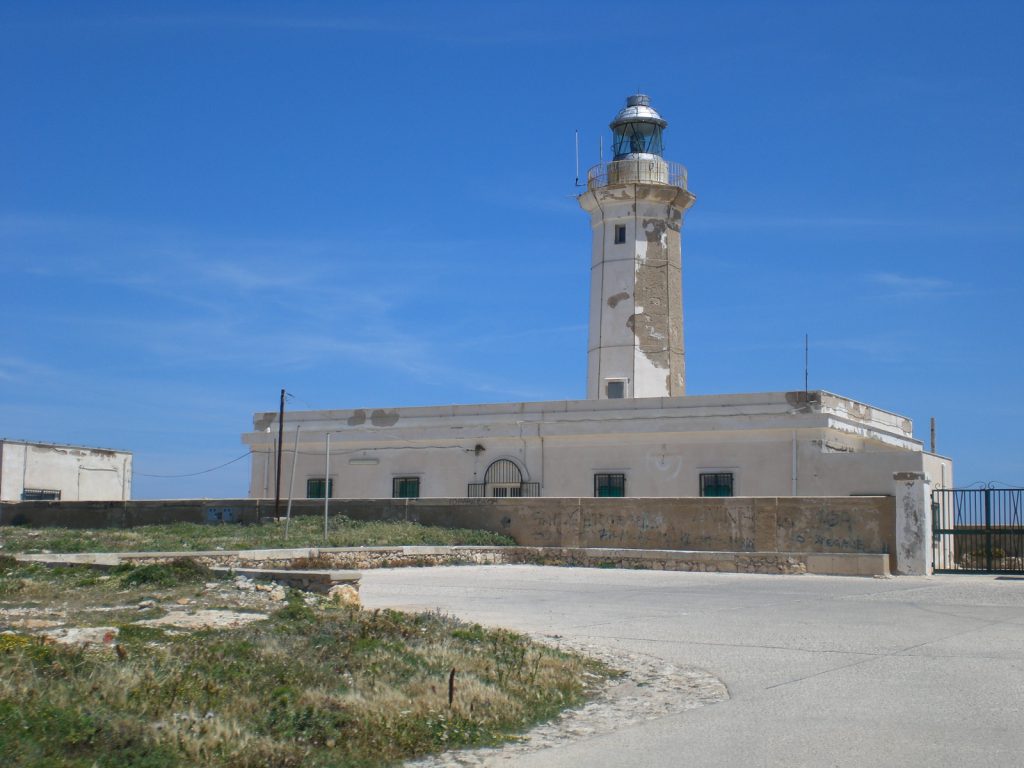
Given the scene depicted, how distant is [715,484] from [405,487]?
9.62 meters

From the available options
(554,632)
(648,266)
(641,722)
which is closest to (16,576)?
(554,632)

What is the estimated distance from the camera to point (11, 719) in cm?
582

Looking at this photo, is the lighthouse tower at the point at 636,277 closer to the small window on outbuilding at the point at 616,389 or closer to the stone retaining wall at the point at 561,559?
the small window on outbuilding at the point at 616,389

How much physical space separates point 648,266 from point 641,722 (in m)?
28.7

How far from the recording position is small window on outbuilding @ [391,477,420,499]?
3372cm

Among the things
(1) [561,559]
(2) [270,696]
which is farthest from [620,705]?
(1) [561,559]

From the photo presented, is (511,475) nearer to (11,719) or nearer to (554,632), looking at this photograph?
(554,632)

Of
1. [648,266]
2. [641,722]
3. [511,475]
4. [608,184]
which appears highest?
[608,184]

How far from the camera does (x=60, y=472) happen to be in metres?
44.2

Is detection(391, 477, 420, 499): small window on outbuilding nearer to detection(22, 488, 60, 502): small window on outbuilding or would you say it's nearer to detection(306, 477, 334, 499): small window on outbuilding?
detection(306, 477, 334, 499): small window on outbuilding

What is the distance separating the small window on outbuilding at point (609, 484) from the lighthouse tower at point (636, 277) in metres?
4.19

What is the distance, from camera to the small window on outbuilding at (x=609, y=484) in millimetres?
30616

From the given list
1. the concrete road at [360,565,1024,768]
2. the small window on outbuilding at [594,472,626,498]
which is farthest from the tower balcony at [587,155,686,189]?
the concrete road at [360,565,1024,768]

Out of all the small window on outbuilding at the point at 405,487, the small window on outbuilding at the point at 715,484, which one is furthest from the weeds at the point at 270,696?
the small window on outbuilding at the point at 405,487
